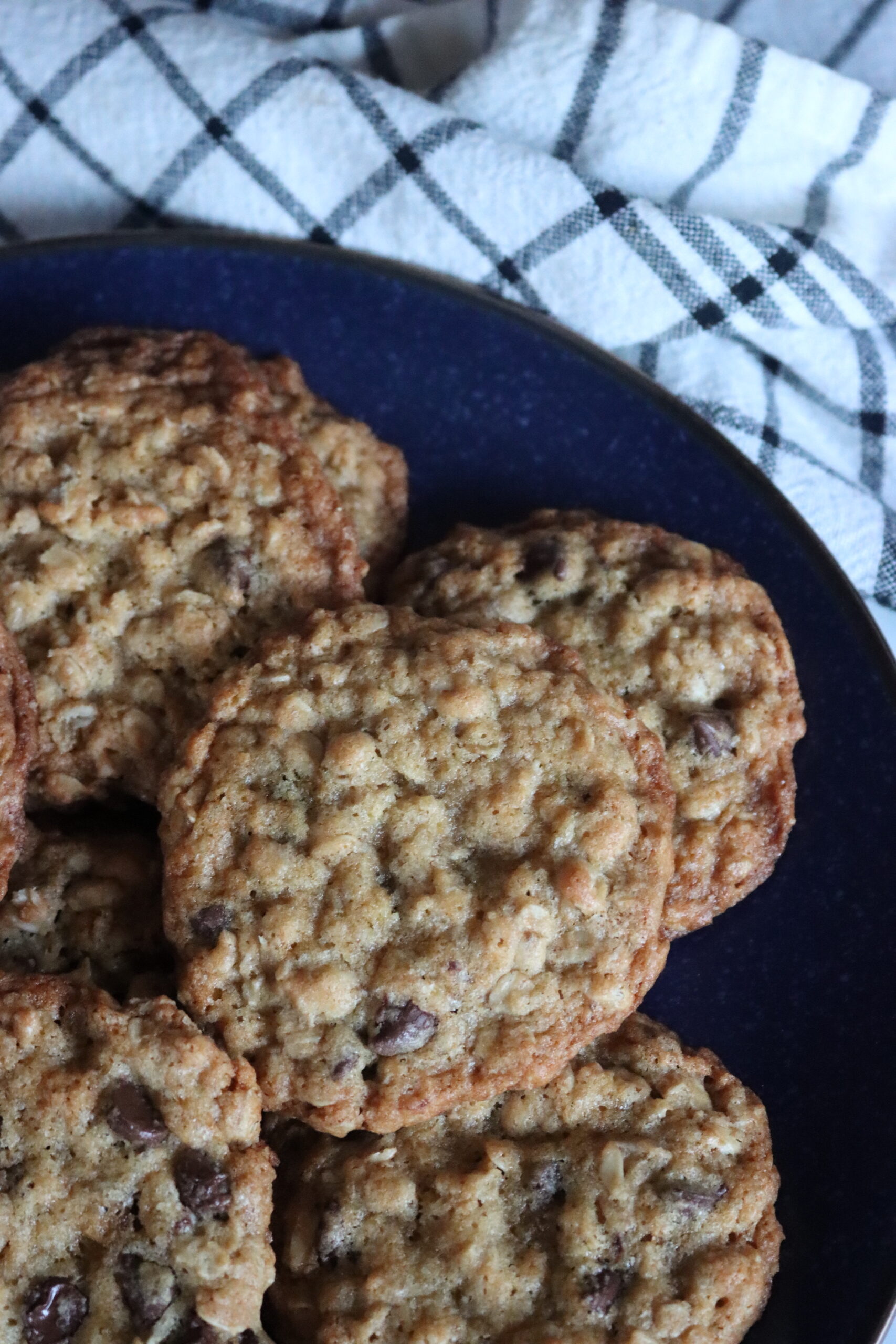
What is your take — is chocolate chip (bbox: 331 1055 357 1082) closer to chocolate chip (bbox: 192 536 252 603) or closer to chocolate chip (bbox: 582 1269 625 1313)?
chocolate chip (bbox: 582 1269 625 1313)

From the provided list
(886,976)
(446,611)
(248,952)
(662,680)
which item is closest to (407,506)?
(446,611)

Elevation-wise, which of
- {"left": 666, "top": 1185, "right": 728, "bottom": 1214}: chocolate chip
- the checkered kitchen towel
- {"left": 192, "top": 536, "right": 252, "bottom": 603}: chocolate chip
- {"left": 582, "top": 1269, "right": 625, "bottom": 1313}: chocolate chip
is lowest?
{"left": 582, "top": 1269, "right": 625, "bottom": 1313}: chocolate chip

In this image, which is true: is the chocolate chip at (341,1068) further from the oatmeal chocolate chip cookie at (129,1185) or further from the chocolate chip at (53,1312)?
the chocolate chip at (53,1312)

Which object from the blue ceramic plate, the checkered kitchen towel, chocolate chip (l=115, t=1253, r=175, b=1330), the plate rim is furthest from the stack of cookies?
the checkered kitchen towel

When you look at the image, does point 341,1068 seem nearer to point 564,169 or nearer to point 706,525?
point 706,525

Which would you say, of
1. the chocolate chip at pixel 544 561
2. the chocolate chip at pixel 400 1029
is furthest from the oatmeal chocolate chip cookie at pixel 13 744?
the chocolate chip at pixel 544 561

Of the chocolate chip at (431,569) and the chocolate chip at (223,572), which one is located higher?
the chocolate chip at (431,569)

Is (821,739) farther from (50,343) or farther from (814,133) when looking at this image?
(50,343)
